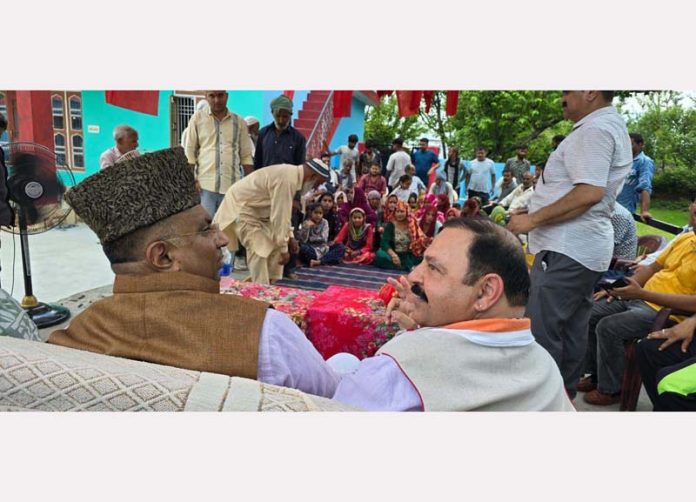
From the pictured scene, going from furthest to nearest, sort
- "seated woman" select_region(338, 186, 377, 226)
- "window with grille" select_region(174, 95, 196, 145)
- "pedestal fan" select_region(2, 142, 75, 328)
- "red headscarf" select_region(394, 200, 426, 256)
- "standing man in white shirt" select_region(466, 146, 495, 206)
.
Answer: "standing man in white shirt" select_region(466, 146, 495, 206)
"window with grille" select_region(174, 95, 196, 145)
"seated woman" select_region(338, 186, 377, 226)
"red headscarf" select_region(394, 200, 426, 256)
"pedestal fan" select_region(2, 142, 75, 328)

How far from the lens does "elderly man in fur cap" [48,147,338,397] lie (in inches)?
49.4

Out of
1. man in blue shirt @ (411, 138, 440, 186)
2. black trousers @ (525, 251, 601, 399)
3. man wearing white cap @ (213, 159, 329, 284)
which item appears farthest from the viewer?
man in blue shirt @ (411, 138, 440, 186)

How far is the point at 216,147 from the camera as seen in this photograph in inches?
207

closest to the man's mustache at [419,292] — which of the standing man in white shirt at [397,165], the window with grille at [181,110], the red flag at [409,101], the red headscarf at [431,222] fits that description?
the red headscarf at [431,222]

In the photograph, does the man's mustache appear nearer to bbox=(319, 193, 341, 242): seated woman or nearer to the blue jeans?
the blue jeans

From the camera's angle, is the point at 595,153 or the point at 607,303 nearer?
the point at 595,153

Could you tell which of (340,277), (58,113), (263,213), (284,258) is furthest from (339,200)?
(58,113)

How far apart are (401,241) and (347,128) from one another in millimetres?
10201

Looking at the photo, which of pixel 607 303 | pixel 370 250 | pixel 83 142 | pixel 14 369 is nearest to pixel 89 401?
pixel 14 369

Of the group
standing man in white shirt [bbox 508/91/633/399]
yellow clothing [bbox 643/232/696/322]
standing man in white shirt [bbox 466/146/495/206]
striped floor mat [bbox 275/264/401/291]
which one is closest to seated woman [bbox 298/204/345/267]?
striped floor mat [bbox 275/264/401/291]

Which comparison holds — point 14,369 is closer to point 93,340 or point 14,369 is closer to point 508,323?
point 93,340

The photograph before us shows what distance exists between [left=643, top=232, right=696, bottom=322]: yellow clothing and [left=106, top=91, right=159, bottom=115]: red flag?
4.63 m

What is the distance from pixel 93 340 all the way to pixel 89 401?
0.32 m

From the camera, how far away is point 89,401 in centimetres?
101
